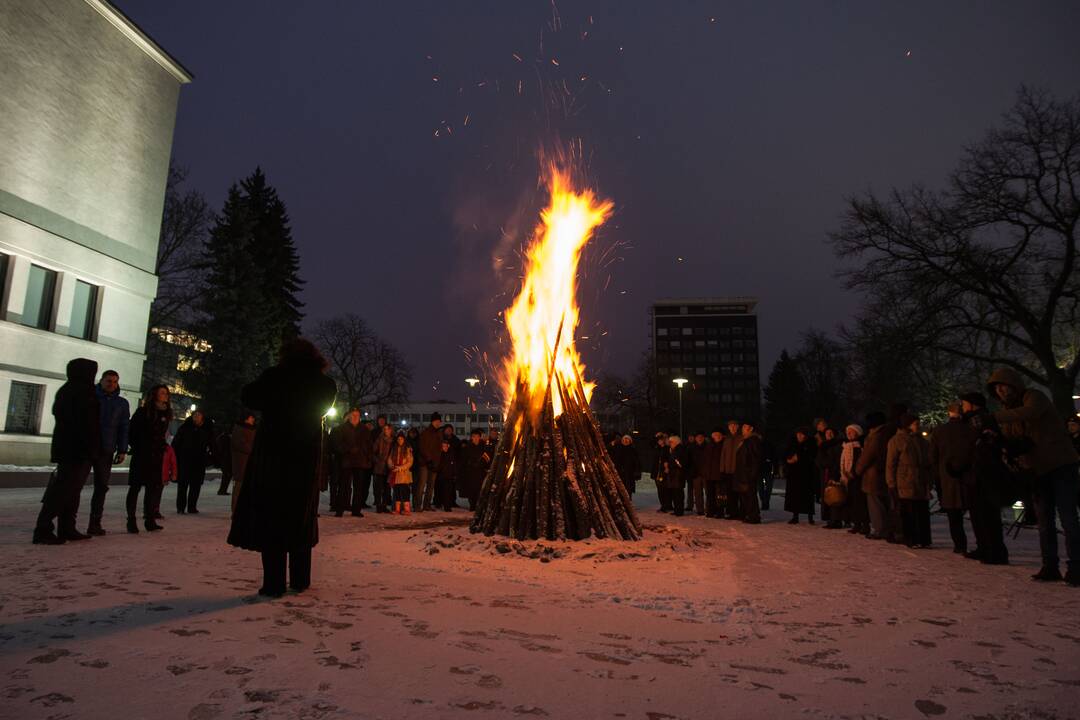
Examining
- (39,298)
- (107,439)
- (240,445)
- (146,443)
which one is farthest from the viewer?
(39,298)

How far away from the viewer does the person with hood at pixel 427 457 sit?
12695 millimetres

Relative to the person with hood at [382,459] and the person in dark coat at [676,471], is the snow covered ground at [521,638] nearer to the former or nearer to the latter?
the person with hood at [382,459]

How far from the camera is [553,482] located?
8023 millimetres

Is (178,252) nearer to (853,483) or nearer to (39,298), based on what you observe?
(39,298)

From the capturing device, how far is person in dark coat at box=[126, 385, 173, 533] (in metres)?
7.68

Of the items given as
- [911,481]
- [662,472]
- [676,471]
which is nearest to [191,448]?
[662,472]

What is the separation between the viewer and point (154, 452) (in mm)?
7832

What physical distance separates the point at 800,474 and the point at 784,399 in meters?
51.6

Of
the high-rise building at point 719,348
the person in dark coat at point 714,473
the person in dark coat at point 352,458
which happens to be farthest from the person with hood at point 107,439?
the high-rise building at point 719,348

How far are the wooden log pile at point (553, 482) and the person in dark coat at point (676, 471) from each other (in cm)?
567

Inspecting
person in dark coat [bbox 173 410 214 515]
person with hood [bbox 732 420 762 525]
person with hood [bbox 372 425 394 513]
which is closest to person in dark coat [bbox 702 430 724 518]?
person with hood [bbox 732 420 762 525]

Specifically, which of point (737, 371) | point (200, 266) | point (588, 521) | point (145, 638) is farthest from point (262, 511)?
point (737, 371)

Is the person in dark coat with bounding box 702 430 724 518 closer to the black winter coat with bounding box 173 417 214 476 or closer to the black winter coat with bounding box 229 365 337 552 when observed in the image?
the black winter coat with bounding box 173 417 214 476

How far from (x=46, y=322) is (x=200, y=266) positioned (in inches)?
443
